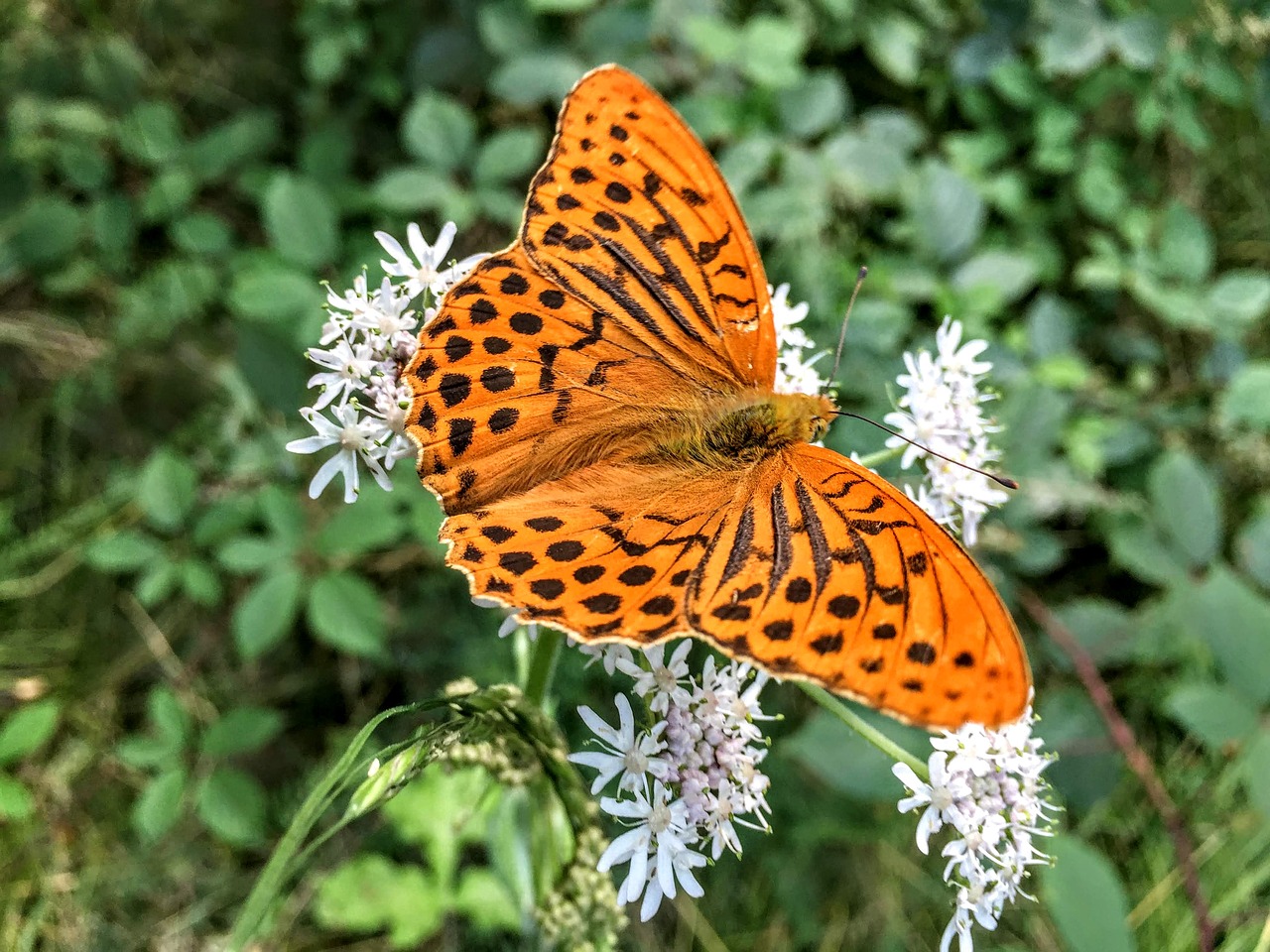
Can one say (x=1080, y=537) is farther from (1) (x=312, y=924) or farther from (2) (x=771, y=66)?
(1) (x=312, y=924)

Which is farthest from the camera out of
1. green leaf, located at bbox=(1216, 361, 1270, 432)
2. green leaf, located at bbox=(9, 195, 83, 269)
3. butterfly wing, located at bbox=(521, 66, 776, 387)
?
green leaf, located at bbox=(9, 195, 83, 269)

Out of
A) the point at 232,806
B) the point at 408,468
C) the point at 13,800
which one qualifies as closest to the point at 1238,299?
the point at 408,468

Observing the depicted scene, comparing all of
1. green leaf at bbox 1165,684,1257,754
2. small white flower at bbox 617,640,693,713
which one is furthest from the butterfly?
green leaf at bbox 1165,684,1257,754

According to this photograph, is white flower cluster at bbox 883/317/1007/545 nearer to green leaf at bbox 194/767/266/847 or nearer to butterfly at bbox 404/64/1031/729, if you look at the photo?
butterfly at bbox 404/64/1031/729

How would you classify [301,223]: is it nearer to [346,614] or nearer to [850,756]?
[346,614]

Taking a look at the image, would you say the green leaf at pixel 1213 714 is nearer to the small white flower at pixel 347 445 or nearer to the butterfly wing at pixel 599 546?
the butterfly wing at pixel 599 546
